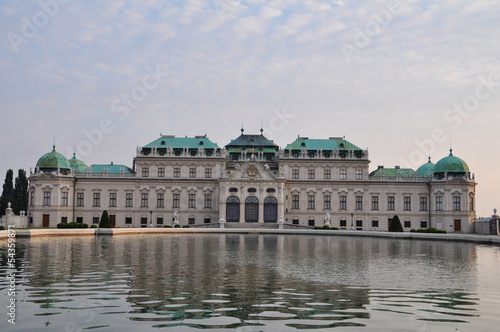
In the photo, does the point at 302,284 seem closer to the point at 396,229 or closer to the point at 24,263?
the point at 24,263

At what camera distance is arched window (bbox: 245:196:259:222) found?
3273 inches

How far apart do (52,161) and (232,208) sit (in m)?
29.2

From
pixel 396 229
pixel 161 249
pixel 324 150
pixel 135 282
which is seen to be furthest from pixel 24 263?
pixel 324 150

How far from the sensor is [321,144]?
289 feet

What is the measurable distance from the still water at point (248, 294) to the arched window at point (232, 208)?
51.5 m

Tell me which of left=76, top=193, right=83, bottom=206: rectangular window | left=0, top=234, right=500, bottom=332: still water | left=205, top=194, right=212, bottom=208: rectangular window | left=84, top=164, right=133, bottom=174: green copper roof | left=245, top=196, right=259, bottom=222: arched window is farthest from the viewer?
left=84, top=164, right=133, bottom=174: green copper roof

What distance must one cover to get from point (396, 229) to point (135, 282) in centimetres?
5257

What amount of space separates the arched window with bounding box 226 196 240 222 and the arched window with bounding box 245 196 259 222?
141 centimetres

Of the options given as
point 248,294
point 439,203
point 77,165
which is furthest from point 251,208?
point 248,294

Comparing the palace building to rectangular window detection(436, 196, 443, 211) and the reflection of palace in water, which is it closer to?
rectangular window detection(436, 196, 443, 211)

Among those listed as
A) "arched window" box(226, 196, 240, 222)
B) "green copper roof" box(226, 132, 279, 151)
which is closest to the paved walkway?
"arched window" box(226, 196, 240, 222)

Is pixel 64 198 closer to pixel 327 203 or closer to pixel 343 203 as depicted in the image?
pixel 327 203

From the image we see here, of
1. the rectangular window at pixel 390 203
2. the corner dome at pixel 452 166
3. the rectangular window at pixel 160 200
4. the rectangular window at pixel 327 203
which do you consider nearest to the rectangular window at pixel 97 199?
the rectangular window at pixel 160 200

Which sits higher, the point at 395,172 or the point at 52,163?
the point at 52,163
